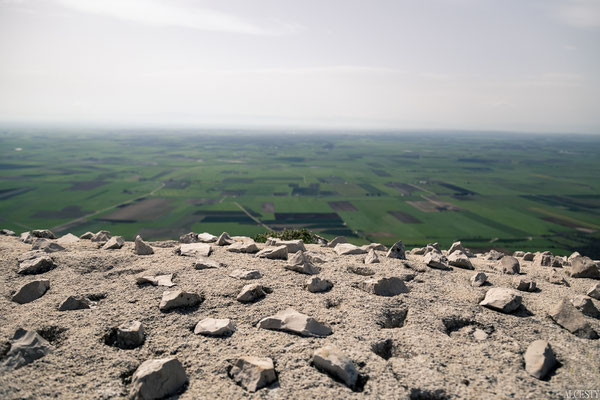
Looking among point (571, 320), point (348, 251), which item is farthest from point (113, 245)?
point (571, 320)

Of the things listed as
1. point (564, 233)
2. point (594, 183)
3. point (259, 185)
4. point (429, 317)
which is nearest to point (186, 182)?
point (259, 185)

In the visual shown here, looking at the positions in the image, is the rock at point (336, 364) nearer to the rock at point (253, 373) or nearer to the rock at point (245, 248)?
the rock at point (253, 373)

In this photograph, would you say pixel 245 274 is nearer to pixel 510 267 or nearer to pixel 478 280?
pixel 478 280

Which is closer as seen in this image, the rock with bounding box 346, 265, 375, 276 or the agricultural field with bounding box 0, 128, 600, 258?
the rock with bounding box 346, 265, 375, 276

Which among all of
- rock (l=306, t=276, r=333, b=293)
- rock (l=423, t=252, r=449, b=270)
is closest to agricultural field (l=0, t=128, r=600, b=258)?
rock (l=423, t=252, r=449, b=270)

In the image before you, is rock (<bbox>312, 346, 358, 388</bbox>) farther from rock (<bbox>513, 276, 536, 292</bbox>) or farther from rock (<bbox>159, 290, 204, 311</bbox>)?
rock (<bbox>513, 276, 536, 292</bbox>)

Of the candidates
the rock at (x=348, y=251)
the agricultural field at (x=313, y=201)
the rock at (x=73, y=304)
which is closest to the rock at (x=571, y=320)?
the rock at (x=348, y=251)

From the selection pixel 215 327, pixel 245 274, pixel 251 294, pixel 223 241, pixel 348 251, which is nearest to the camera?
pixel 215 327
